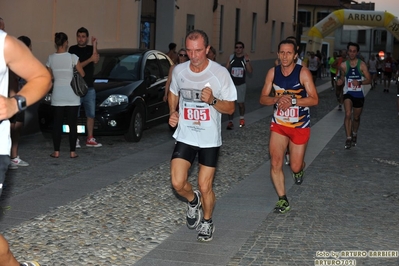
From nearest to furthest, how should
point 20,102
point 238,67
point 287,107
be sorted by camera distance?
point 20,102 < point 287,107 < point 238,67

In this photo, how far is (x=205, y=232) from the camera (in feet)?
22.6

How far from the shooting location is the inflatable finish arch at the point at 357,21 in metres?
39.6

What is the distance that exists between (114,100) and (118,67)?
1372 millimetres

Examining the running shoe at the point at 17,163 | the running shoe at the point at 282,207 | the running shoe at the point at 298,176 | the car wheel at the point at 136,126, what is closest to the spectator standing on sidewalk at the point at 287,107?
the running shoe at the point at 282,207

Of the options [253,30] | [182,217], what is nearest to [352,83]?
[182,217]

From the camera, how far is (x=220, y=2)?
1222 inches

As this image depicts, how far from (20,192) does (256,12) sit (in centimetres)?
3007

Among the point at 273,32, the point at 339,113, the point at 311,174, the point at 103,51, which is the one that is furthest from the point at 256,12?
the point at 311,174

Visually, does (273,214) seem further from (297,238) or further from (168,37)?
(168,37)

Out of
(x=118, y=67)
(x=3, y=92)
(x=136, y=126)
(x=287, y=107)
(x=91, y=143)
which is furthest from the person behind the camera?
(x=118, y=67)

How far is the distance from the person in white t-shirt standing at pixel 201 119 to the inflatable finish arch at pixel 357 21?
34034 mm

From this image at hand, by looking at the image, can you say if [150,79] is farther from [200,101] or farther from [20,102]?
[20,102]

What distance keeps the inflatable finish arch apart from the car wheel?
90.2 ft

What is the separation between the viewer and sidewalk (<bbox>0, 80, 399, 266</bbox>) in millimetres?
6438
